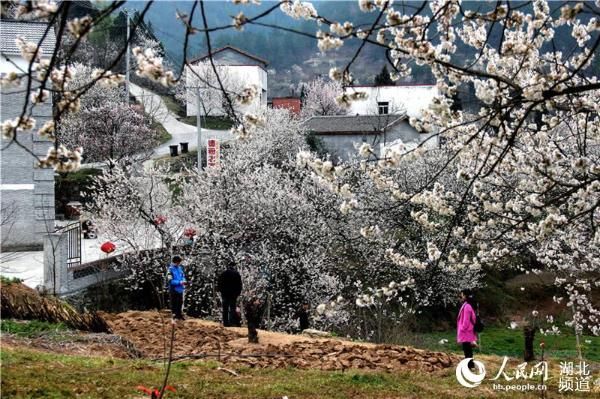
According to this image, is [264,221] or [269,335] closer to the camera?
[269,335]

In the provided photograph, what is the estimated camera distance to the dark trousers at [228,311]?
15914 mm

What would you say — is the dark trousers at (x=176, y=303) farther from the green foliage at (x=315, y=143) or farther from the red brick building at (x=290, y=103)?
the red brick building at (x=290, y=103)

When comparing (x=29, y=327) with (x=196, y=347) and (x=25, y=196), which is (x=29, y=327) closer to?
(x=196, y=347)

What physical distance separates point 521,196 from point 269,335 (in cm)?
666

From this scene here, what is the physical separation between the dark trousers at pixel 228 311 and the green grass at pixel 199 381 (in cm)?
528

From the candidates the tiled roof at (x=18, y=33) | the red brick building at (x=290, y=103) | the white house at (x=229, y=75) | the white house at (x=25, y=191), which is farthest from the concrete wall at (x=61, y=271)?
the red brick building at (x=290, y=103)

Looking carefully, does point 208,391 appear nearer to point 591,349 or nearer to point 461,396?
point 461,396

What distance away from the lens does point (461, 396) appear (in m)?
9.36

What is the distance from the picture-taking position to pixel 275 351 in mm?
12352

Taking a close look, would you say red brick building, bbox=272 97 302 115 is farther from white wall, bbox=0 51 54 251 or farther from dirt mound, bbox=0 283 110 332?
dirt mound, bbox=0 283 110 332

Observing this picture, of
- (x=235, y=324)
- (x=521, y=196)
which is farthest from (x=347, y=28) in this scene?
(x=235, y=324)

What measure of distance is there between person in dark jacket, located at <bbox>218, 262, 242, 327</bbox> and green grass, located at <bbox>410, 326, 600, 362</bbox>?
212 inches

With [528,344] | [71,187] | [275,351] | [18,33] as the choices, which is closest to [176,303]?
[275,351]

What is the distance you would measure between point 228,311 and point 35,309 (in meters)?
5.01
